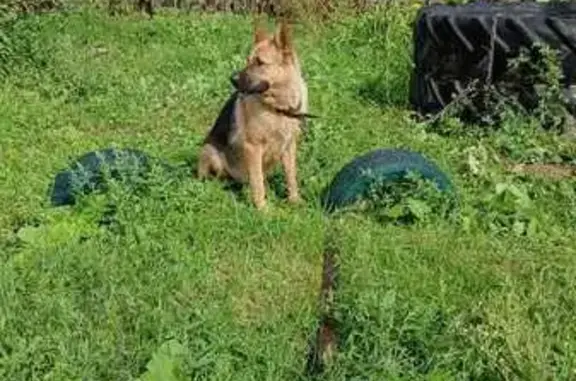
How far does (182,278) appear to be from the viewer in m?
4.54

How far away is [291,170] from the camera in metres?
6.00

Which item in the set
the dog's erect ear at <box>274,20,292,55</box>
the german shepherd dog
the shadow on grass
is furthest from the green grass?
the dog's erect ear at <box>274,20,292,55</box>

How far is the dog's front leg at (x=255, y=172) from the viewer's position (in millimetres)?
5844

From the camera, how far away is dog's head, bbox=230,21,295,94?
5.71 m

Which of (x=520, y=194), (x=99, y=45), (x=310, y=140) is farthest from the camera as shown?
(x=99, y=45)

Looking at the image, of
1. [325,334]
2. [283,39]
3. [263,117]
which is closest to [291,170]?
[263,117]

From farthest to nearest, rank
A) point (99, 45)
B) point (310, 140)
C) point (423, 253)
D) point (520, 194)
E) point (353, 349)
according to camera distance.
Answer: point (99, 45) → point (310, 140) → point (520, 194) → point (423, 253) → point (353, 349)

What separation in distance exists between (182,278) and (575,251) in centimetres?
206

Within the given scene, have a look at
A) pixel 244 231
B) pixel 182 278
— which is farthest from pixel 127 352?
pixel 244 231

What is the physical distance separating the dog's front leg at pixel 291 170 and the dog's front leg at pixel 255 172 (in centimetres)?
17

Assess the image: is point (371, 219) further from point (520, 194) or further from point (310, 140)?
point (310, 140)

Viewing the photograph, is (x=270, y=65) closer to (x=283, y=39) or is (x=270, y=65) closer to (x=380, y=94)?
(x=283, y=39)

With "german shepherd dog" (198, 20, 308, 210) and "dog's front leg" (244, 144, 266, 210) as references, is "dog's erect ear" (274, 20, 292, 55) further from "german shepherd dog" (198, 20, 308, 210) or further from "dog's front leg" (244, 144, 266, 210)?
"dog's front leg" (244, 144, 266, 210)

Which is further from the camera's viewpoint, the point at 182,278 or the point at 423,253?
the point at 423,253
